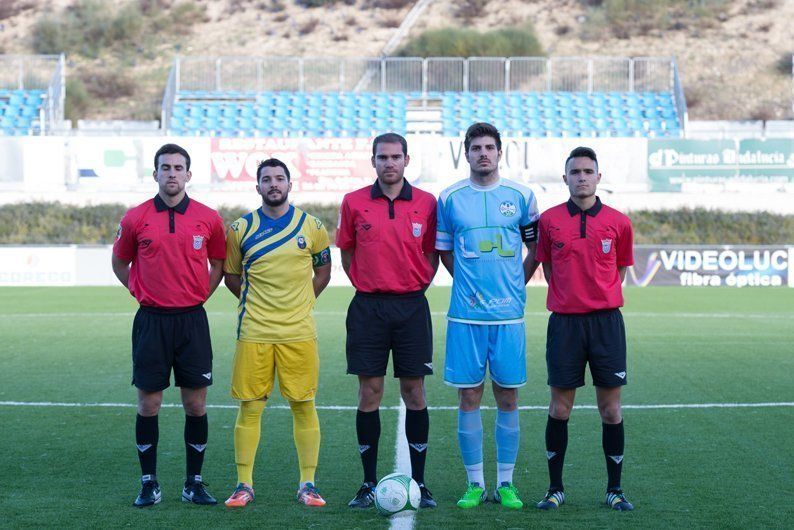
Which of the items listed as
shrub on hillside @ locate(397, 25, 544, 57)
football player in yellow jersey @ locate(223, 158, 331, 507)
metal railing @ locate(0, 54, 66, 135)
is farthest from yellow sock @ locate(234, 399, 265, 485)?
shrub on hillside @ locate(397, 25, 544, 57)

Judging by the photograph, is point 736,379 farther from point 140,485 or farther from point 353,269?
point 140,485

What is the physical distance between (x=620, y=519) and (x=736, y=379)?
17.8ft

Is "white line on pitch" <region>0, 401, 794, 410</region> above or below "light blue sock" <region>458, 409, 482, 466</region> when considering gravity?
below

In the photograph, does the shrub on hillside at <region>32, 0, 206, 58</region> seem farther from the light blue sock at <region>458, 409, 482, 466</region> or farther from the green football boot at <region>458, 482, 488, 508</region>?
the green football boot at <region>458, 482, 488, 508</region>

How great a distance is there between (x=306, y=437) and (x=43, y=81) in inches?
1300

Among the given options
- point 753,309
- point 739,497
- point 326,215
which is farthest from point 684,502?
point 326,215

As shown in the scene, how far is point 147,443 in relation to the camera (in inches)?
231

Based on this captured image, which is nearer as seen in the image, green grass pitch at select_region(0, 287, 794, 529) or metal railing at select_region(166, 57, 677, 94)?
green grass pitch at select_region(0, 287, 794, 529)

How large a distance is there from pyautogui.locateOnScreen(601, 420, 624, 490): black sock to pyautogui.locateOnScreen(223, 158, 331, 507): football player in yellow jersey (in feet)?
5.24

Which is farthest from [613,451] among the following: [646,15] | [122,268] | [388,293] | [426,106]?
[646,15]

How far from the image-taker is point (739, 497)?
5.83m

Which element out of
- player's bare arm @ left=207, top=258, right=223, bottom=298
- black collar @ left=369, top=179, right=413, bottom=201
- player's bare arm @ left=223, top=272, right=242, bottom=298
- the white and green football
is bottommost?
the white and green football

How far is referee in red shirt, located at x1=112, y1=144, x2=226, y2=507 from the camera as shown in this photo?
5816 mm

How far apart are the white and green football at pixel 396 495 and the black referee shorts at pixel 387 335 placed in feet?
2.06
